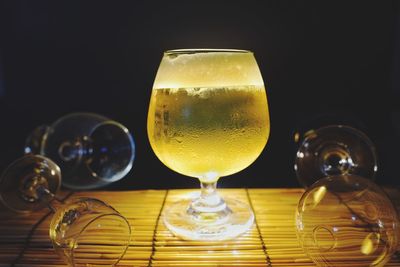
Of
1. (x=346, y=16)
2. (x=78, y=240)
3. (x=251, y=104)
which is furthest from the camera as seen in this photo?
(x=346, y=16)

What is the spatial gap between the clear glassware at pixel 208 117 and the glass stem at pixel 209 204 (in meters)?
0.04

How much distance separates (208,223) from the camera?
2.66 feet

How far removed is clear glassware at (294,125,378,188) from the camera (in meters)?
0.95

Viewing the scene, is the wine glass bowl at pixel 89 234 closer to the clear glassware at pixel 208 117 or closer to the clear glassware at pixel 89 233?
the clear glassware at pixel 89 233

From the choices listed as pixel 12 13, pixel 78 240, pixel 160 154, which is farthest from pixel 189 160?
pixel 12 13

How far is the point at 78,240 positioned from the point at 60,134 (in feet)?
2.01

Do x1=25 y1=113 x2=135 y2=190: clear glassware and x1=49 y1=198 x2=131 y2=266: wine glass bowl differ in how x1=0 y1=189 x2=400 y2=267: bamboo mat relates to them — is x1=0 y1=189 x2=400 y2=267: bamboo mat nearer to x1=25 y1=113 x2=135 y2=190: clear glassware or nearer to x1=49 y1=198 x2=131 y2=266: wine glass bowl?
x1=49 y1=198 x2=131 y2=266: wine glass bowl

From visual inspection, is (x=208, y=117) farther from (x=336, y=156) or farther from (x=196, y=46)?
(x=196, y=46)

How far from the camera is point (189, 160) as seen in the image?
30.3 inches

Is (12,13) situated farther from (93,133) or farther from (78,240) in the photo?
(78,240)

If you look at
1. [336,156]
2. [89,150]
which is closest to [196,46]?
[89,150]

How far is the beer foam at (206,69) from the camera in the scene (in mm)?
738

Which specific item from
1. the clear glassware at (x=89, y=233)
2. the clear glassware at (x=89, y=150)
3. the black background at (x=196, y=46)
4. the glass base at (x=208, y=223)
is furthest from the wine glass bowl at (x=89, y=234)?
the black background at (x=196, y=46)

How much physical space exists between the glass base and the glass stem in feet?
0.04
